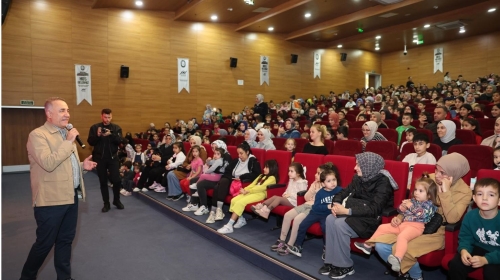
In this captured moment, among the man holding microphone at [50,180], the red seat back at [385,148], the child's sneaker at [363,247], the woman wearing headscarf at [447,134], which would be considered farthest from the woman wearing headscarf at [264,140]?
the man holding microphone at [50,180]

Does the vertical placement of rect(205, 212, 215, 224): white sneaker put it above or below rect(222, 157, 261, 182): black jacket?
below

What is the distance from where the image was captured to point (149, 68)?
1136 cm

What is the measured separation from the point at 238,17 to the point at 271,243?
1021 centimetres

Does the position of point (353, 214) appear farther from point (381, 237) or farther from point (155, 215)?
point (155, 215)

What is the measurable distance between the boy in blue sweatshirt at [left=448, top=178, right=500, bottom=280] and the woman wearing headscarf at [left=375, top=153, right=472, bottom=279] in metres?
0.18

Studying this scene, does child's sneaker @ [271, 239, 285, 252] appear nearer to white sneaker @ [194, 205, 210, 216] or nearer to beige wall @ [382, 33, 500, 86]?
white sneaker @ [194, 205, 210, 216]

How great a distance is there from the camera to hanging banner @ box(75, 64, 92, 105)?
33.3 feet

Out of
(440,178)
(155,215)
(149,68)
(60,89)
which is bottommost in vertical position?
(155,215)

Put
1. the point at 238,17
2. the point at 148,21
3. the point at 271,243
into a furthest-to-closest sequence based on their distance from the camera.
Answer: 1. the point at 238,17
2. the point at 148,21
3. the point at 271,243

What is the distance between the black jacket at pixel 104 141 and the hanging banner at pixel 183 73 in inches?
287

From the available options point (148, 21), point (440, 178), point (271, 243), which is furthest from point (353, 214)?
point (148, 21)

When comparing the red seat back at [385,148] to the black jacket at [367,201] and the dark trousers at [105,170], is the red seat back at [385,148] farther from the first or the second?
the dark trousers at [105,170]

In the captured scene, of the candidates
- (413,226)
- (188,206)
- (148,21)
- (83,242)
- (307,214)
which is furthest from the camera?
(148,21)

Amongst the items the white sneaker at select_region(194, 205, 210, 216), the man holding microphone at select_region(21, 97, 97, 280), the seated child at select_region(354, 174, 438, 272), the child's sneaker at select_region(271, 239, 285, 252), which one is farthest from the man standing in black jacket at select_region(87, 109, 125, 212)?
the seated child at select_region(354, 174, 438, 272)
